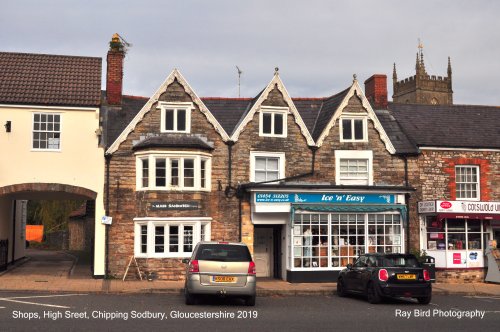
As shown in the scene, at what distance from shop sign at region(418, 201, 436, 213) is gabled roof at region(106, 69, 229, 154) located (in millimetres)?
9000

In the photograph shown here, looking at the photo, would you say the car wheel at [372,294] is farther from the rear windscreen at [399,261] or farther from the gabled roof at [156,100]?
the gabled roof at [156,100]

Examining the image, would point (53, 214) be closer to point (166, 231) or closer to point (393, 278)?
point (166, 231)

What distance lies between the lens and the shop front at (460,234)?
27312mm

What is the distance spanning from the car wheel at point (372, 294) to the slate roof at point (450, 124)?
A: 36.0 feet

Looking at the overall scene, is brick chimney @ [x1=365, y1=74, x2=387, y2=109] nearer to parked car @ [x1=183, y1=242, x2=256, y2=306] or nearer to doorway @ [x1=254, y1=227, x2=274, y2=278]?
doorway @ [x1=254, y1=227, x2=274, y2=278]

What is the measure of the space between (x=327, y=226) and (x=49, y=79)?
44.3ft

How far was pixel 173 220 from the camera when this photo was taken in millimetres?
25688

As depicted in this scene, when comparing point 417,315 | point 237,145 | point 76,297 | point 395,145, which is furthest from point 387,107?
point 76,297

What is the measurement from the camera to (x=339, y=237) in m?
26.8

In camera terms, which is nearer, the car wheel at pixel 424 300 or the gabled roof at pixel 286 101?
the car wheel at pixel 424 300

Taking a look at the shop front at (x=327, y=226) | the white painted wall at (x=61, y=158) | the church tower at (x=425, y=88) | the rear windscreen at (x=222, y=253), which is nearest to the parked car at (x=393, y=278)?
the rear windscreen at (x=222, y=253)

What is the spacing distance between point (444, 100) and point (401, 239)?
213 feet

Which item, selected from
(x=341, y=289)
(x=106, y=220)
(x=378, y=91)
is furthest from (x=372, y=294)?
(x=378, y=91)

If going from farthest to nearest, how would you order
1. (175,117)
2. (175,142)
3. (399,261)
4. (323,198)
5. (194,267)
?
(175,117), (323,198), (175,142), (399,261), (194,267)
